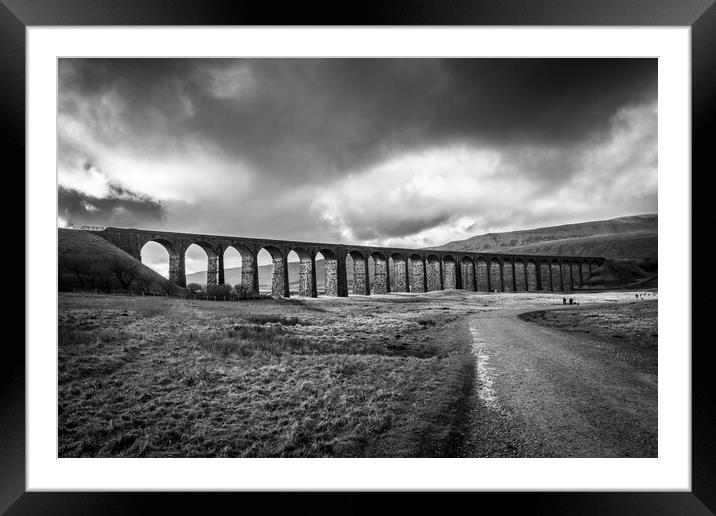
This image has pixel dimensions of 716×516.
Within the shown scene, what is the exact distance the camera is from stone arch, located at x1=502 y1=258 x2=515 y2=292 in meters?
35.8

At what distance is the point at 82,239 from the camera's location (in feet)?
24.4

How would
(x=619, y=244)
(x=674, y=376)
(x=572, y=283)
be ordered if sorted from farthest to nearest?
(x=572, y=283), (x=619, y=244), (x=674, y=376)

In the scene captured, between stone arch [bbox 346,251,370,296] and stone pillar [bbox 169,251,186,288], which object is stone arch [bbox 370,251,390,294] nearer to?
stone arch [bbox 346,251,370,296]

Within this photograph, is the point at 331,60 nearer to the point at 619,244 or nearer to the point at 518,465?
the point at 518,465

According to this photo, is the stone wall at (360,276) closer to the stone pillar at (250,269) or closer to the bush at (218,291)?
the stone pillar at (250,269)

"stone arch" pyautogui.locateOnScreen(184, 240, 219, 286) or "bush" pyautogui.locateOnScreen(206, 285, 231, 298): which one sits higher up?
"stone arch" pyautogui.locateOnScreen(184, 240, 219, 286)

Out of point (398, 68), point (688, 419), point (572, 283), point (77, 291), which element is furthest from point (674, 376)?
point (572, 283)

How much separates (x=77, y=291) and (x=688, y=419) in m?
11.5

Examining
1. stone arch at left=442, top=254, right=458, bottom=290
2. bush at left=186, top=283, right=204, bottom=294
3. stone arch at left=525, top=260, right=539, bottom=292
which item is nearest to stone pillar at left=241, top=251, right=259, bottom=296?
bush at left=186, top=283, right=204, bottom=294

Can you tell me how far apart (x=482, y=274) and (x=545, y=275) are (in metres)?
6.93

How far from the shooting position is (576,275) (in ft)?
87.7

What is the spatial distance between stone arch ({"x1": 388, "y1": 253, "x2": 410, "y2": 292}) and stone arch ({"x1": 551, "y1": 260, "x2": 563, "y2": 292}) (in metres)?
14.7

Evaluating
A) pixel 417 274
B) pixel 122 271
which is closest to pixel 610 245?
pixel 417 274

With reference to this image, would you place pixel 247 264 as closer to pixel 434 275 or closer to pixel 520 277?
pixel 434 275
